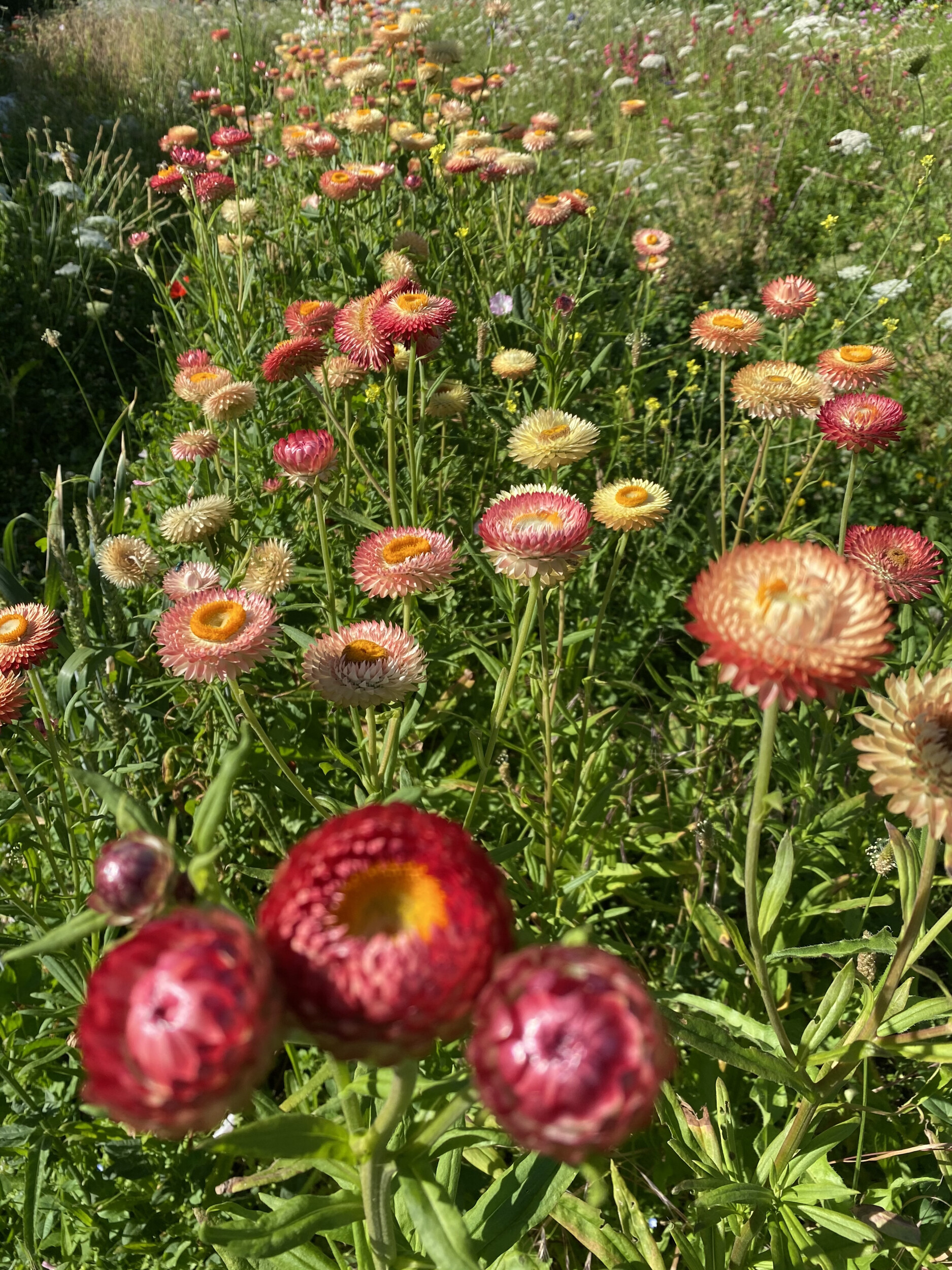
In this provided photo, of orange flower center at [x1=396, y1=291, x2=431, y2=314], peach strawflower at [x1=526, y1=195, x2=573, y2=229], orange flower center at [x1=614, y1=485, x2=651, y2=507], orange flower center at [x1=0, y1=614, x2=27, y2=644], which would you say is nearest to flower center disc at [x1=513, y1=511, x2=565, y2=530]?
orange flower center at [x1=614, y1=485, x2=651, y2=507]

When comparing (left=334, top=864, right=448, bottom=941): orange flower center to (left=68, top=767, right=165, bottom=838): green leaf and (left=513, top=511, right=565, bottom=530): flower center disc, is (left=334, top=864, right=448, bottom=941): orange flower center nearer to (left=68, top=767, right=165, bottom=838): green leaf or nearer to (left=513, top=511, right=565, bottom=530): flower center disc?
(left=68, top=767, right=165, bottom=838): green leaf

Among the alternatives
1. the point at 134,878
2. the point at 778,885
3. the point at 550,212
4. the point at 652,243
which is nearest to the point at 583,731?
the point at 778,885

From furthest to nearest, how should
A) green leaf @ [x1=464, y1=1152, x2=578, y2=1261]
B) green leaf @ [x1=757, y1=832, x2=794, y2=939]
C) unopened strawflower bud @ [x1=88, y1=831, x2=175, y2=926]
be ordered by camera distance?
1. green leaf @ [x1=757, y1=832, x2=794, y2=939]
2. green leaf @ [x1=464, y1=1152, x2=578, y2=1261]
3. unopened strawflower bud @ [x1=88, y1=831, x2=175, y2=926]

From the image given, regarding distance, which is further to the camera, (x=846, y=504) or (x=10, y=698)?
(x=846, y=504)

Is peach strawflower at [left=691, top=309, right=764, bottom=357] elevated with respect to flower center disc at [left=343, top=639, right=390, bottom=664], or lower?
elevated

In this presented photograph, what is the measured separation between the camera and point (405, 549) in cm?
213

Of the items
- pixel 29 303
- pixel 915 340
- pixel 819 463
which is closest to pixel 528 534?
pixel 819 463

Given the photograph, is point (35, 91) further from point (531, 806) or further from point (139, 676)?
point (531, 806)

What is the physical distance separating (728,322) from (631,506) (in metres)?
1.03

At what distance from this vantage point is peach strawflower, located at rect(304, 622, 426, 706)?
1804 millimetres

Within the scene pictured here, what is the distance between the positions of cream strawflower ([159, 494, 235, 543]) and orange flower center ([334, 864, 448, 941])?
190 centimetres

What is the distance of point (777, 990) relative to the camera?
2.24 m

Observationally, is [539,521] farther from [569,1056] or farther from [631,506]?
[569,1056]

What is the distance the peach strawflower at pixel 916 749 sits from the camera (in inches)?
47.9
